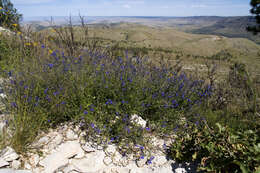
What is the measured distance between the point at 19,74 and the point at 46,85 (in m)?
0.49

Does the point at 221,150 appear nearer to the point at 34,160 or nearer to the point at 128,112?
the point at 128,112

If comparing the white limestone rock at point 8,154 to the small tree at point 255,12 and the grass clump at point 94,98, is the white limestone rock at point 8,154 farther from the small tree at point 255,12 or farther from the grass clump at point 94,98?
the small tree at point 255,12

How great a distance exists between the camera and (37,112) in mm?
2221

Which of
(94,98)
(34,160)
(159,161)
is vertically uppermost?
(94,98)

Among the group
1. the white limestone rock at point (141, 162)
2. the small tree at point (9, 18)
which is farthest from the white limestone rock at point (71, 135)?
the small tree at point (9, 18)

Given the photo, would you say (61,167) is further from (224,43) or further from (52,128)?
(224,43)

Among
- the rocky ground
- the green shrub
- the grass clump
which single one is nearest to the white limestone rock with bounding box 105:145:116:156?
the rocky ground

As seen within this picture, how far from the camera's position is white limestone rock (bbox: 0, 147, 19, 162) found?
182 centimetres

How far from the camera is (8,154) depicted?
186 cm

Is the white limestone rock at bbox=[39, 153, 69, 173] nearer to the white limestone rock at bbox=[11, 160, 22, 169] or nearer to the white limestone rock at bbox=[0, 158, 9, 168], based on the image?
the white limestone rock at bbox=[11, 160, 22, 169]

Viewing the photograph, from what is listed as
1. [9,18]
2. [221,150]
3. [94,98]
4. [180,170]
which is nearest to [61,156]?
[94,98]

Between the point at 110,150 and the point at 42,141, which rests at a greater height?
the point at 42,141

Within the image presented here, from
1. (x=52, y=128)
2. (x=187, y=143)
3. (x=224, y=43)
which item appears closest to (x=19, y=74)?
(x=52, y=128)

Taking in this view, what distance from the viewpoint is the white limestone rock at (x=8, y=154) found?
1.82m
